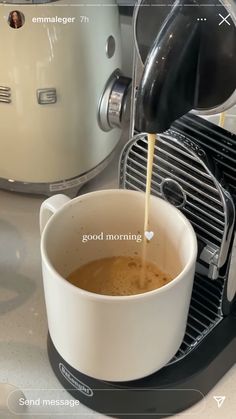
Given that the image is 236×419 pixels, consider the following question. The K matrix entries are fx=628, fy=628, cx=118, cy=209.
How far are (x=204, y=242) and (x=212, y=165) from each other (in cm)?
6

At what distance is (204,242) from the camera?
0.41m

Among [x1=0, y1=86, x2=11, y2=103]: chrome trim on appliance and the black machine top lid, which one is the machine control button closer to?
[x1=0, y1=86, x2=11, y2=103]: chrome trim on appliance

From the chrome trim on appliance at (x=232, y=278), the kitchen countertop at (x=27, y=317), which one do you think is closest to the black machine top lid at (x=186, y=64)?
the chrome trim on appliance at (x=232, y=278)

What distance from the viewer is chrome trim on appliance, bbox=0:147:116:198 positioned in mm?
554

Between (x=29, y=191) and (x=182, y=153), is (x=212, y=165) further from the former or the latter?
(x=29, y=191)

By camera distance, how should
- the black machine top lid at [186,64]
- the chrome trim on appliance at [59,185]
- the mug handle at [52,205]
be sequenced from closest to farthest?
the black machine top lid at [186,64] < the mug handle at [52,205] < the chrome trim on appliance at [59,185]

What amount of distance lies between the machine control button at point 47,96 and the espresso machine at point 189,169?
102 mm

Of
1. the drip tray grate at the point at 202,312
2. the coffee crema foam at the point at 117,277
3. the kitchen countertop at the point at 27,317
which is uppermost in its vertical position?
the coffee crema foam at the point at 117,277

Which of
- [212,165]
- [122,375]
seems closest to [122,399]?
[122,375]

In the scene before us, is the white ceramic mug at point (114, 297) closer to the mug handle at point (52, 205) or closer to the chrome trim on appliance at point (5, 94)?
the mug handle at point (52, 205)

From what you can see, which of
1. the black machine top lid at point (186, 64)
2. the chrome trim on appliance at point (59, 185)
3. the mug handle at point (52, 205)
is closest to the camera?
the black machine top lid at point (186, 64)

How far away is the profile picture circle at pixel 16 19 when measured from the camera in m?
0.46

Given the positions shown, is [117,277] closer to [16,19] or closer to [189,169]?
[189,169]

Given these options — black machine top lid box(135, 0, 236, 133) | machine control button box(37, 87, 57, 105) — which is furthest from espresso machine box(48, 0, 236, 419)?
machine control button box(37, 87, 57, 105)
